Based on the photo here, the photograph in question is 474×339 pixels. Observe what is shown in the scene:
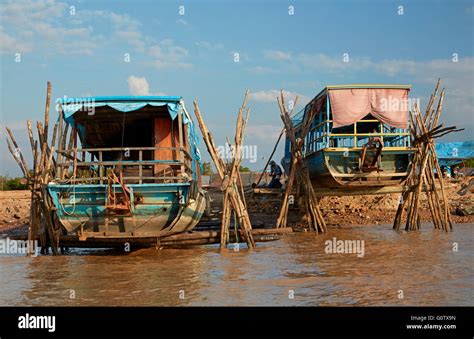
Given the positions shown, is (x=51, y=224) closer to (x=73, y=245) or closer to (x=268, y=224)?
(x=73, y=245)

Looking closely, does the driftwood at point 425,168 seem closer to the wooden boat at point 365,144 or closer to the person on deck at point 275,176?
the wooden boat at point 365,144

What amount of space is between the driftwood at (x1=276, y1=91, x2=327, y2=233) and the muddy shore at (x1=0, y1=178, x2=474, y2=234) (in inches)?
107

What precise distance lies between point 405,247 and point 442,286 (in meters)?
3.99

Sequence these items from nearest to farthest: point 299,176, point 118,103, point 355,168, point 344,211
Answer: point 118,103 < point 355,168 < point 299,176 < point 344,211

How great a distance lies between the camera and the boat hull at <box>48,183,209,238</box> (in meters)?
9.54

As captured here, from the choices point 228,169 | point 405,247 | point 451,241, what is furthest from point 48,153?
point 451,241

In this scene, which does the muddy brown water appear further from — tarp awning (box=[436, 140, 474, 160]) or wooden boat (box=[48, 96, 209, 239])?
tarp awning (box=[436, 140, 474, 160])

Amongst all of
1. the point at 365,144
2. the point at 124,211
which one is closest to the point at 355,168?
the point at 365,144

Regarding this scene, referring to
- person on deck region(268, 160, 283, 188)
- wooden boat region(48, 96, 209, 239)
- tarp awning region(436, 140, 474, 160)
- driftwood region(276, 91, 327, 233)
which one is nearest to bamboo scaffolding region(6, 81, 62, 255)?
wooden boat region(48, 96, 209, 239)

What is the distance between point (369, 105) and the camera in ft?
42.1

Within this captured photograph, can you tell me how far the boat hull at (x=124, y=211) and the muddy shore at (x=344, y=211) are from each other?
7142 mm

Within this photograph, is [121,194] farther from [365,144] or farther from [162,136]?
[365,144]

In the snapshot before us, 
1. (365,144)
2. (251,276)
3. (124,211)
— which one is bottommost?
(251,276)

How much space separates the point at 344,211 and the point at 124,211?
1067cm
